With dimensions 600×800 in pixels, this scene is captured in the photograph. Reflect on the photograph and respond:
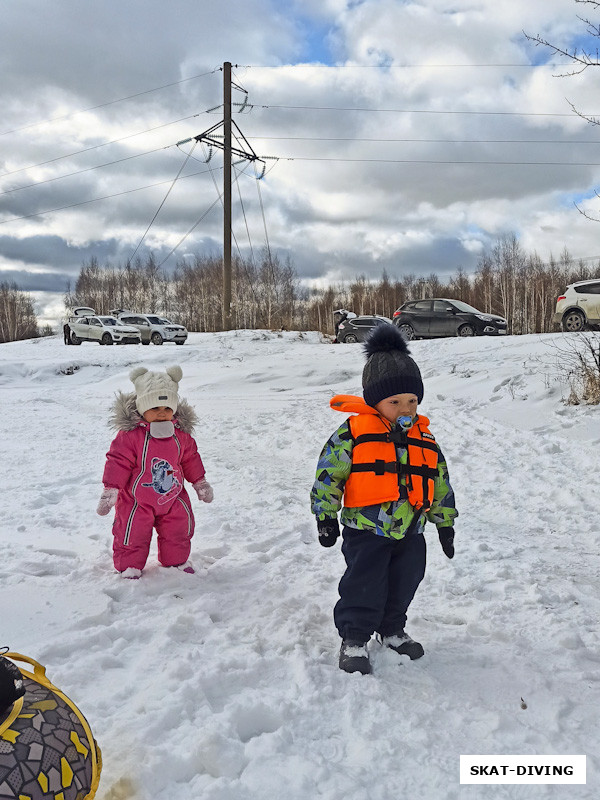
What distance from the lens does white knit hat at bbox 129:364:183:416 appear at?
3309 mm

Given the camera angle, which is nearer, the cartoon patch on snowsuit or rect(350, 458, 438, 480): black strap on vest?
rect(350, 458, 438, 480): black strap on vest

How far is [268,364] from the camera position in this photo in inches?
552

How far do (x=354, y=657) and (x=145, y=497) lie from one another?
1.48m

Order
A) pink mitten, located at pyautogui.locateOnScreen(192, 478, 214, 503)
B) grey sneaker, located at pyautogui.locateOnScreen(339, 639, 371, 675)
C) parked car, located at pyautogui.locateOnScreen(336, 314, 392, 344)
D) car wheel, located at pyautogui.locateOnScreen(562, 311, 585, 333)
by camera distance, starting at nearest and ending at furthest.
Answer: grey sneaker, located at pyautogui.locateOnScreen(339, 639, 371, 675)
pink mitten, located at pyautogui.locateOnScreen(192, 478, 214, 503)
car wheel, located at pyautogui.locateOnScreen(562, 311, 585, 333)
parked car, located at pyautogui.locateOnScreen(336, 314, 392, 344)

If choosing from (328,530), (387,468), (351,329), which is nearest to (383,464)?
(387,468)

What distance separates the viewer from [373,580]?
2.50 meters

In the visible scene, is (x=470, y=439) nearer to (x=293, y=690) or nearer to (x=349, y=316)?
(x=293, y=690)

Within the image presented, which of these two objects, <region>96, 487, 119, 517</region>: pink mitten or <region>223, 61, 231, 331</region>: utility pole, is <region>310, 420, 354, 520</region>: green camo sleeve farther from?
<region>223, 61, 231, 331</region>: utility pole

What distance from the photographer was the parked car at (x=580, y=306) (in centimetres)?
1470

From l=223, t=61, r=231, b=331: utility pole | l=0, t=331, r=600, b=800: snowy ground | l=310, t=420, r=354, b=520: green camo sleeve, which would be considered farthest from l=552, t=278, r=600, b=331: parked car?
l=310, t=420, r=354, b=520: green camo sleeve

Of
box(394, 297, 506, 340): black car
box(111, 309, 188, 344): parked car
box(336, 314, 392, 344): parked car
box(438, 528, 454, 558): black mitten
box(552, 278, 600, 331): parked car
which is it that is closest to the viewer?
box(438, 528, 454, 558): black mitten

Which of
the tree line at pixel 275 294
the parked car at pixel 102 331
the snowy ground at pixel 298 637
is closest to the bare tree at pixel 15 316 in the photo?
the tree line at pixel 275 294

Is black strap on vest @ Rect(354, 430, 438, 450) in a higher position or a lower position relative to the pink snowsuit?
higher

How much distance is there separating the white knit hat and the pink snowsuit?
5.6 inches
